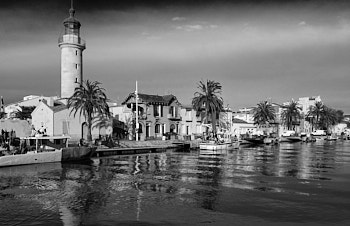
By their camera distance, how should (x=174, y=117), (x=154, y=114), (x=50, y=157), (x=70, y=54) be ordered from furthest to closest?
(x=174, y=117)
(x=154, y=114)
(x=70, y=54)
(x=50, y=157)

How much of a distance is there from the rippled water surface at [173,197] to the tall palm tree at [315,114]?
9703cm

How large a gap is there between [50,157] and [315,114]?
10664 cm

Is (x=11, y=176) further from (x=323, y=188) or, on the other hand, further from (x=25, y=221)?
(x=323, y=188)

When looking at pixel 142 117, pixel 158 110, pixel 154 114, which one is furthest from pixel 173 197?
pixel 158 110

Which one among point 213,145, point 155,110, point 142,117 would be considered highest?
point 155,110

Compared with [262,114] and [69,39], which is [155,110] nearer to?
[69,39]

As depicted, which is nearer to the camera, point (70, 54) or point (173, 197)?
point (173, 197)

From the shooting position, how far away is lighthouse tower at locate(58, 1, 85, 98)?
5991 centimetres

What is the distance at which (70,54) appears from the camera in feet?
198

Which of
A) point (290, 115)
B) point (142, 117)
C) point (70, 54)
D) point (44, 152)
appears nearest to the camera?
point (44, 152)

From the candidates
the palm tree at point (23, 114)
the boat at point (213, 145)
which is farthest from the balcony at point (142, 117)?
the palm tree at point (23, 114)

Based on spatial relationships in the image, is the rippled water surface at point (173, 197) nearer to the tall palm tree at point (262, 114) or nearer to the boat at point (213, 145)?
the boat at point (213, 145)

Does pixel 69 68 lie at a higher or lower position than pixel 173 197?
higher

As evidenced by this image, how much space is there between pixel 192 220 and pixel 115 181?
1136cm
